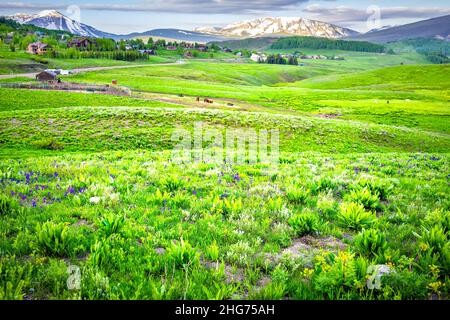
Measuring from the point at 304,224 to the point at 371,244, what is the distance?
1.35 meters

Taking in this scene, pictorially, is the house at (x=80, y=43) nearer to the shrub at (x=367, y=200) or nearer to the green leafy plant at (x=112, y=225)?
the green leafy plant at (x=112, y=225)

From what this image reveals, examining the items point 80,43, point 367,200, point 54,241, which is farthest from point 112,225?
point 80,43

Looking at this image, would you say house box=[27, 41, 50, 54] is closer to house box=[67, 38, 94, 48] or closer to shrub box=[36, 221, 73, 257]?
house box=[67, 38, 94, 48]

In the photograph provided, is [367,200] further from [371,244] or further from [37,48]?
[37,48]

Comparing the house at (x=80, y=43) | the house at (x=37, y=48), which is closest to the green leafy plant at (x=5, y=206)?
the house at (x=37, y=48)

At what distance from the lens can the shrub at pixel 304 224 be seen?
6.01 m

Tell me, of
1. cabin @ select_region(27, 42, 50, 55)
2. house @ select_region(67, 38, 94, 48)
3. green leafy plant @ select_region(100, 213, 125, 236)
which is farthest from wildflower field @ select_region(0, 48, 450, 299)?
house @ select_region(67, 38, 94, 48)

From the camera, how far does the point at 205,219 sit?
6.41 m

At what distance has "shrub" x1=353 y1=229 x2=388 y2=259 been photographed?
195 inches

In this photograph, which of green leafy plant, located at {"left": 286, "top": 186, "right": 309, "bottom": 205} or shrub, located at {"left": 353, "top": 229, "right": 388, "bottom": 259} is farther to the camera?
green leafy plant, located at {"left": 286, "top": 186, "right": 309, "bottom": 205}

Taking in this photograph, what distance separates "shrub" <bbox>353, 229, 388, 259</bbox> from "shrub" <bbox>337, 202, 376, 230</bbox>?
3.36 feet

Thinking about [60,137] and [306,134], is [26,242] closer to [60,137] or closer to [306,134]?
[60,137]

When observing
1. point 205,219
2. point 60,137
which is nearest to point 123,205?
point 205,219

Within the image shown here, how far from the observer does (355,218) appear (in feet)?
20.4
